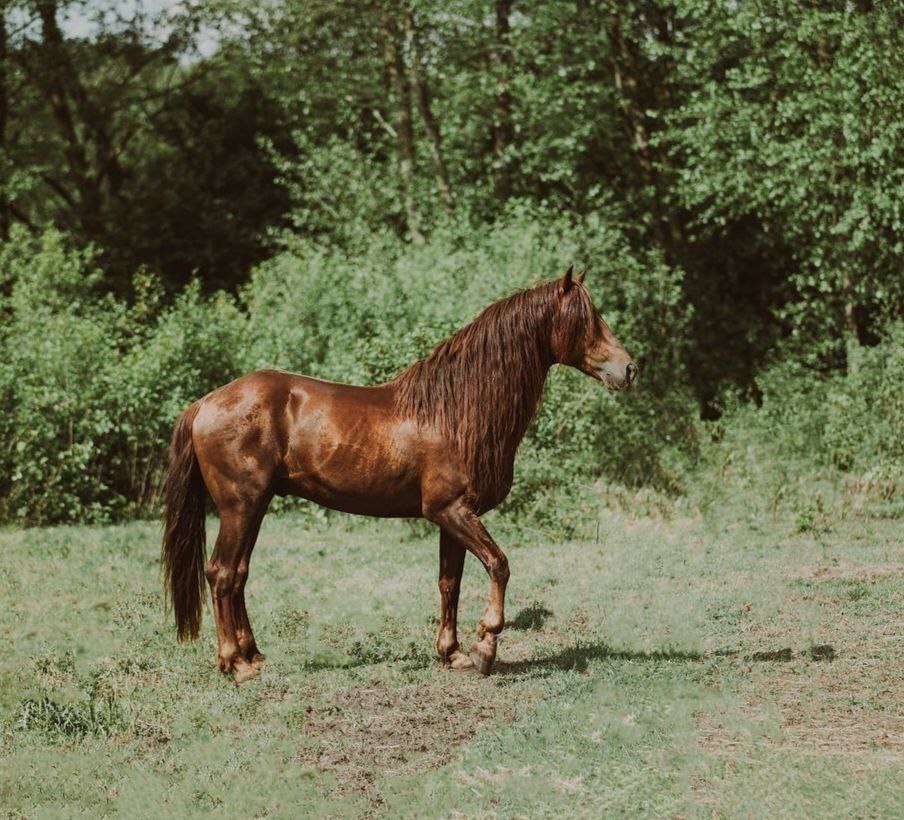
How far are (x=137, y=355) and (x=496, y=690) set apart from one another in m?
9.28

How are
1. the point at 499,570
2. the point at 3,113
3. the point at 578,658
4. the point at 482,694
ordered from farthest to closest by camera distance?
the point at 3,113 → the point at 578,658 → the point at 499,570 → the point at 482,694

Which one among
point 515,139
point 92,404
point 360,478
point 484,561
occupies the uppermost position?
point 515,139

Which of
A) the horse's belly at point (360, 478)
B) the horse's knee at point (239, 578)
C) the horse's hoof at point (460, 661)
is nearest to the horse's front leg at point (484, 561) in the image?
the horse's hoof at point (460, 661)

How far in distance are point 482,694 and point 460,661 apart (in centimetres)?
54

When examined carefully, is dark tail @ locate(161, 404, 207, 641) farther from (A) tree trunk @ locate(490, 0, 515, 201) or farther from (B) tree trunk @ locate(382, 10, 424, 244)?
(A) tree trunk @ locate(490, 0, 515, 201)

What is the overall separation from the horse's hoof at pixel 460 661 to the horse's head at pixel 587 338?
76.9 inches

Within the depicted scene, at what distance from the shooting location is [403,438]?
6770 millimetres

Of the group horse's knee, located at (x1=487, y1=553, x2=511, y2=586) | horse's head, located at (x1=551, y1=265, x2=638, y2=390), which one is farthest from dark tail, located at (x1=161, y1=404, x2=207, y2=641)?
horse's head, located at (x1=551, y1=265, x2=638, y2=390)

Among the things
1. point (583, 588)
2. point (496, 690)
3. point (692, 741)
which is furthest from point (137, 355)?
point (692, 741)

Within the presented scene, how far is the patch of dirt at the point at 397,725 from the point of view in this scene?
543 cm

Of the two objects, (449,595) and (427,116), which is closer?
(449,595)

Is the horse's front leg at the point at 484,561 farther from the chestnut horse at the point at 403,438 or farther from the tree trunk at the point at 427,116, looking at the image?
the tree trunk at the point at 427,116

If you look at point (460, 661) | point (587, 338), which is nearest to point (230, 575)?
point (460, 661)

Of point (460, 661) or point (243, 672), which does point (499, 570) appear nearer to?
A: point (460, 661)
